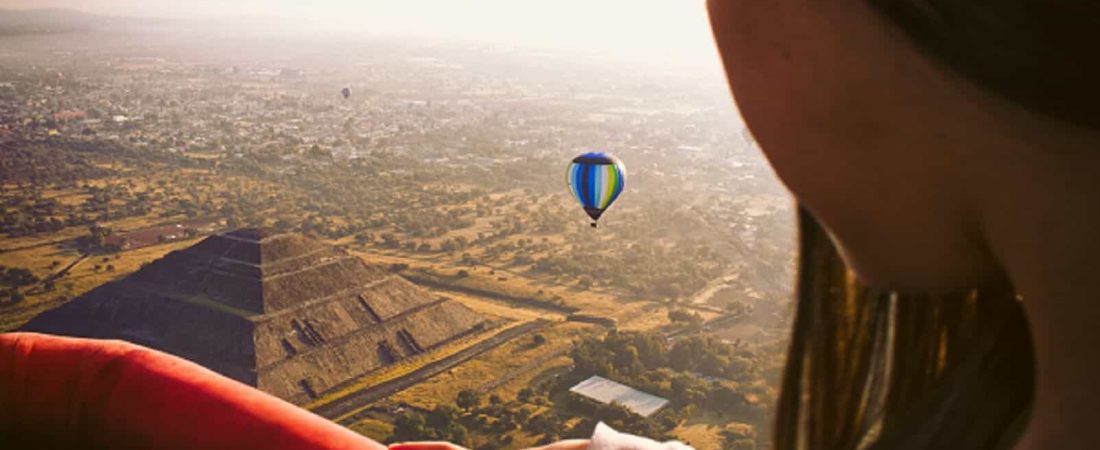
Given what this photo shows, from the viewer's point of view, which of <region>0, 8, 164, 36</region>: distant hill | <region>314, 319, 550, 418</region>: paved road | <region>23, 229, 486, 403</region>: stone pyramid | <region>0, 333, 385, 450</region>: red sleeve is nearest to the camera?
<region>0, 333, 385, 450</region>: red sleeve

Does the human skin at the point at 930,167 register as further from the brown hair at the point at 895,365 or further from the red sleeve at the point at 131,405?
the red sleeve at the point at 131,405

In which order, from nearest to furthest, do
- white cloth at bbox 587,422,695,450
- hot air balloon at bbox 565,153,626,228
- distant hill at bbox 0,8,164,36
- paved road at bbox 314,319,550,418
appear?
white cloth at bbox 587,422,695,450 → hot air balloon at bbox 565,153,626,228 → paved road at bbox 314,319,550,418 → distant hill at bbox 0,8,164,36

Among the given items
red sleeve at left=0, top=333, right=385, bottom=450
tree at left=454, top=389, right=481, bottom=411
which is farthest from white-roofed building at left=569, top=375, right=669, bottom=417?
red sleeve at left=0, top=333, right=385, bottom=450

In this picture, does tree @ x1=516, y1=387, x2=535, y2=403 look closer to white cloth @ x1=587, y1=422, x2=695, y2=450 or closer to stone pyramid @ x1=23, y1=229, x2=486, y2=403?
stone pyramid @ x1=23, y1=229, x2=486, y2=403

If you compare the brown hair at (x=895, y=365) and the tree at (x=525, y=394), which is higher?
the brown hair at (x=895, y=365)

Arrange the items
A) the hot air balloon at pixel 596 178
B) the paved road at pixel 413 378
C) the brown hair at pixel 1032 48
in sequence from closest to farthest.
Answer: the brown hair at pixel 1032 48 < the hot air balloon at pixel 596 178 < the paved road at pixel 413 378

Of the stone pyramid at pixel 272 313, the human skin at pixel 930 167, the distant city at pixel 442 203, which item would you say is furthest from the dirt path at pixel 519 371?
the human skin at pixel 930 167

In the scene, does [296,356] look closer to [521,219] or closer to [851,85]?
[521,219]

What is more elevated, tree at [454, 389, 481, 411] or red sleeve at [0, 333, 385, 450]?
red sleeve at [0, 333, 385, 450]
